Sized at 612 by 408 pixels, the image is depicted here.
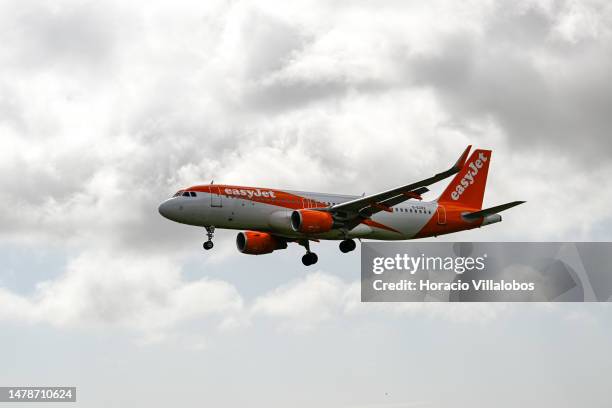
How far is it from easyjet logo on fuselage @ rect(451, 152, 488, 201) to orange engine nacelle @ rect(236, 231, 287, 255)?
1237 cm

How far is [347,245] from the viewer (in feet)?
166

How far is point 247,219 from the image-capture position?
45.8 m

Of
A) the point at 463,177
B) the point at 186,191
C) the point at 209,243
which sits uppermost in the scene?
the point at 463,177

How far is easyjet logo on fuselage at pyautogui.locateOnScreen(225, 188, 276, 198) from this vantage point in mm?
45781

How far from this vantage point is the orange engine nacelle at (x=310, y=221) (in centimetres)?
4556

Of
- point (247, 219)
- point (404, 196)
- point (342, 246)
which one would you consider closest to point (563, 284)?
point (404, 196)

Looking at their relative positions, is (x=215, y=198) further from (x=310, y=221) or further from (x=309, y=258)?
(x=309, y=258)

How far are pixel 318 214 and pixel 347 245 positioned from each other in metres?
4.86

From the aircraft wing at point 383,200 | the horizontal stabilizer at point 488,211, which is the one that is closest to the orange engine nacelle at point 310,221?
the aircraft wing at point 383,200

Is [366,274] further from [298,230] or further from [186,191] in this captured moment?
[186,191]

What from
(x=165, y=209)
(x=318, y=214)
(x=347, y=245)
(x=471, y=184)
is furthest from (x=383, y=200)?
(x=471, y=184)

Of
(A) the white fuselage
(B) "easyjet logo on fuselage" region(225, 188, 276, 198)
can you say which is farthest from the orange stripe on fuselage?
(B) "easyjet logo on fuselage" region(225, 188, 276, 198)

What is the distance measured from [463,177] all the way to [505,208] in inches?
320

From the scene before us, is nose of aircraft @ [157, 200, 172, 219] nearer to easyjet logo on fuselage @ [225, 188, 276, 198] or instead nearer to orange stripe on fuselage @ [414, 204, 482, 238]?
easyjet logo on fuselage @ [225, 188, 276, 198]
